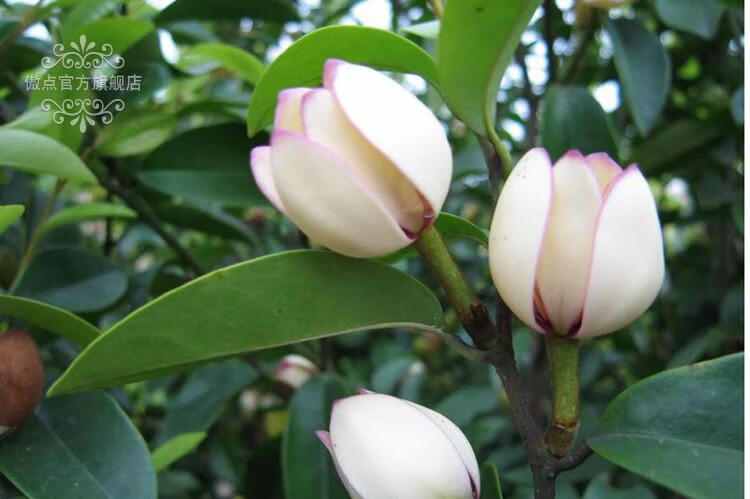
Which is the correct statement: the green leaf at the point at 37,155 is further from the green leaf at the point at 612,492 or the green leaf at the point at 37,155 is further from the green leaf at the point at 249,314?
the green leaf at the point at 612,492

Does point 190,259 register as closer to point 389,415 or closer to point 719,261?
point 389,415

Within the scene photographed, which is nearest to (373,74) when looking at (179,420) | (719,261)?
(179,420)

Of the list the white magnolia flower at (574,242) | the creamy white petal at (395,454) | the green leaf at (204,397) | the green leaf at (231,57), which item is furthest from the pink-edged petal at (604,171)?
the green leaf at (204,397)

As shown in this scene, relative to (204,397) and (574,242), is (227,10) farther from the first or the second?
(574,242)

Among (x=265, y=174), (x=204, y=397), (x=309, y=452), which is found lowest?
(x=204, y=397)

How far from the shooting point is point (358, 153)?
0.39m

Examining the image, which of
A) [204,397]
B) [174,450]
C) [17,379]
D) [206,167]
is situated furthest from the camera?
[204,397]

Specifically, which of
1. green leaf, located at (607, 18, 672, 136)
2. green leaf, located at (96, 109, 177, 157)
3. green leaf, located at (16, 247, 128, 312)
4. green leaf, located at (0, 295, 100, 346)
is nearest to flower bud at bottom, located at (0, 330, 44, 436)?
green leaf, located at (0, 295, 100, 346)

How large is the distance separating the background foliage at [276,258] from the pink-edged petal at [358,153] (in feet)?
0.15

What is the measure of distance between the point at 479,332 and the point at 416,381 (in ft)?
2.26

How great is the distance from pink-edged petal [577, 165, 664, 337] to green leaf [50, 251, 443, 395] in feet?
0.31

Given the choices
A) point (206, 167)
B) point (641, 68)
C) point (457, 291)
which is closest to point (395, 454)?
point (457, 291)

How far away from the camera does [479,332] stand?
429mm

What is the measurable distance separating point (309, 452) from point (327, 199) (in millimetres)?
358
